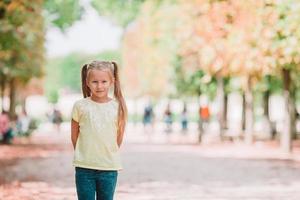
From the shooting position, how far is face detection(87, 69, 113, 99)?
21.3 feet

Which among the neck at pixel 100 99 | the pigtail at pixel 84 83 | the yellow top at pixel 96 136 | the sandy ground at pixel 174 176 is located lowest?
the sandy ground at pixel 174 176

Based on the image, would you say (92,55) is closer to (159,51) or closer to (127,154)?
(159,51)

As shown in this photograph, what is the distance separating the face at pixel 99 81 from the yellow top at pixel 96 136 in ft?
0.52

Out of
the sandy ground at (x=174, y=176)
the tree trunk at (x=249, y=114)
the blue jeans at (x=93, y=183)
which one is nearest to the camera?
the blue jeans at (x=93, y=183)

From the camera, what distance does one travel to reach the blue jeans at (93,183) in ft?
21.3

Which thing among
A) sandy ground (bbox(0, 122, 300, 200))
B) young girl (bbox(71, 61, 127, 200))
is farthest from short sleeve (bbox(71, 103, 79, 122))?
sandy ground (bbox(0, 122, 300, 200))

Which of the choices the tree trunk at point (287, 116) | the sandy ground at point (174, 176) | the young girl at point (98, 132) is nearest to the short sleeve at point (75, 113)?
the young girl at point (98, 132)

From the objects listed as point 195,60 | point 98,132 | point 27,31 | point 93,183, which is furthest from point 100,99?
point 195,60

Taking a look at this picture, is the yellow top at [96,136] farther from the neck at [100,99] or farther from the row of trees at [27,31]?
the row of trees at [27,31]

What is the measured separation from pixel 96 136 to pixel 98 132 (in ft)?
0.13

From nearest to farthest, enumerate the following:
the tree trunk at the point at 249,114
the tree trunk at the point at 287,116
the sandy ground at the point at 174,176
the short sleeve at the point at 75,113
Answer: the short sleeve at the point at 75,113 < the sandy ground at the point at 174,176 < the tree trunk at the point at 287,116 < the tree trunk at the point at 249,114

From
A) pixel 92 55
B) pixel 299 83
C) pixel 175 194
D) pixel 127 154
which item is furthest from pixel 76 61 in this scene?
pixel 175 194

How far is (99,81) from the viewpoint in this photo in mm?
6492

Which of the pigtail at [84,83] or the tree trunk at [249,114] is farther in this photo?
the tree trunk at [249,114]
